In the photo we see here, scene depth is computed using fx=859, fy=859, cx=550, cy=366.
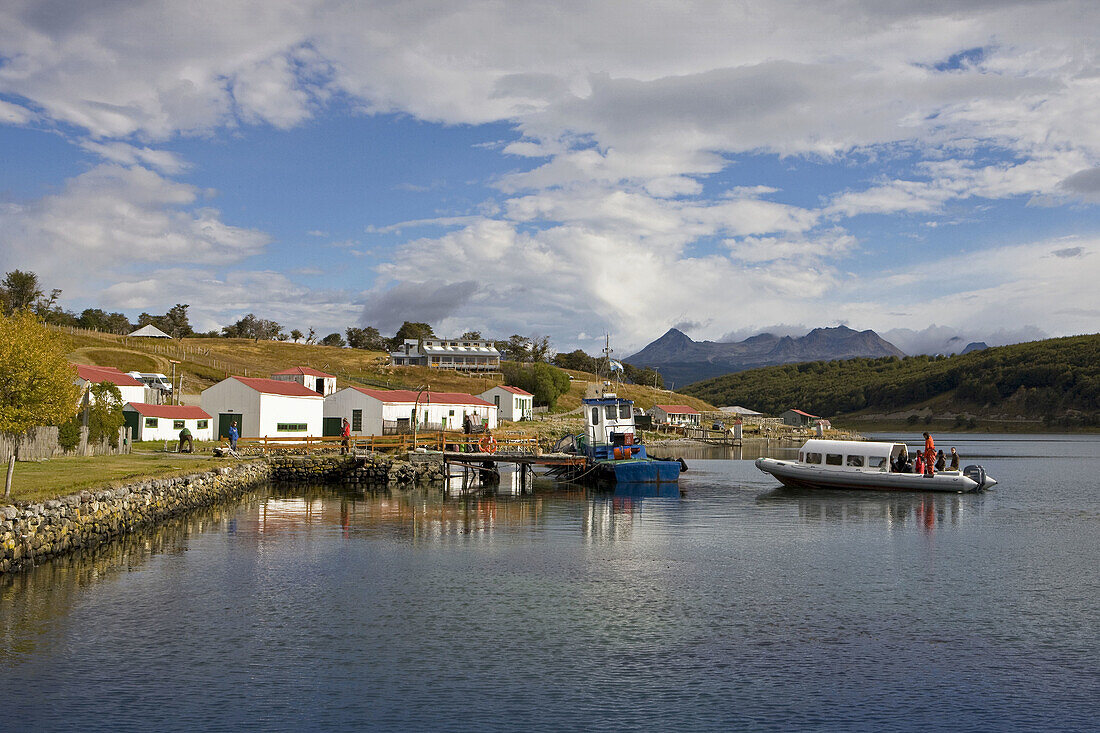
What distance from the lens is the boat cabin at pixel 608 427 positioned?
56281 mm

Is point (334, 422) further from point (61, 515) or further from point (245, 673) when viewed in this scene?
point (245, 673)

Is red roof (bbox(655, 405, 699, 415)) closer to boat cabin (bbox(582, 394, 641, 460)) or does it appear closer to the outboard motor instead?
boat cabin (bbox(582, 394, 641, 460))

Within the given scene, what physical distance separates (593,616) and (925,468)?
3714 centimetres

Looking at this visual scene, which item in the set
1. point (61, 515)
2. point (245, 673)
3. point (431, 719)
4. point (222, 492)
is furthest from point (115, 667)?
point (222, 492)

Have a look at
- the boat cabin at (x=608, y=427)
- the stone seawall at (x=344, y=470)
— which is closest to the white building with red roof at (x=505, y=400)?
the boat cabin at (x=608, y=427)

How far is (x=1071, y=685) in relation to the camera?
15.7 metres

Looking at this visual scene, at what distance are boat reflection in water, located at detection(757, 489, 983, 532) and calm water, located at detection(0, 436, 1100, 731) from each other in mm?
3724

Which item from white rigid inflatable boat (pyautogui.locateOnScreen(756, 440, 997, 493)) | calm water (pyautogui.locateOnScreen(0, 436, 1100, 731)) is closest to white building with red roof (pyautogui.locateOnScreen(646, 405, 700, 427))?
white rigid inflatable boat (pyautogui.locateOnScreen(756, 440, 997, 493))

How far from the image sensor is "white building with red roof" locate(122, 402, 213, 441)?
193ft

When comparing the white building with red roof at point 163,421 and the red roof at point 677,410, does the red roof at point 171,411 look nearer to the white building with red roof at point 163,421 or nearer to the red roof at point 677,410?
the white building with red roof at point 163,421

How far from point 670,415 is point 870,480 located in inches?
3923

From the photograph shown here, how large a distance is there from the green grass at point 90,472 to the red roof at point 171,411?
930cm

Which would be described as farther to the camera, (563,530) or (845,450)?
(845,450)

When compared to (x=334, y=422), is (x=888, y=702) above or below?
below
